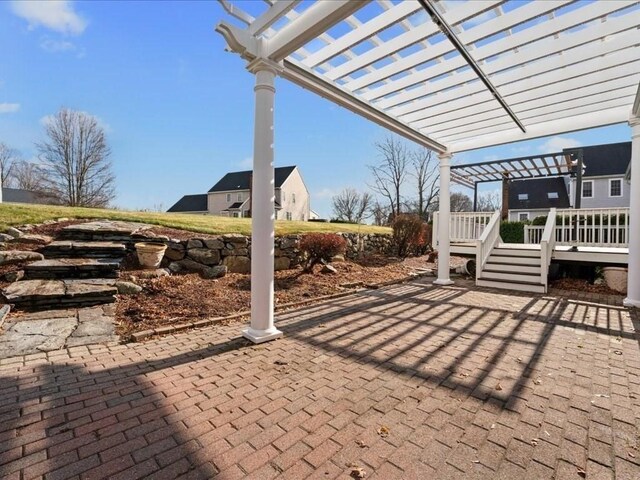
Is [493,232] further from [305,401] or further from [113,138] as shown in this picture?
[113,138]

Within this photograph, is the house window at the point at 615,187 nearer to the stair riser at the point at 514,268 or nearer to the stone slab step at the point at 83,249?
the stair riser at the point at 514,268

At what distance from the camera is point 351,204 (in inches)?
1718

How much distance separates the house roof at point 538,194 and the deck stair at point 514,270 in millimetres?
23790

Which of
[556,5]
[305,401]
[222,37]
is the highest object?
[556,5]

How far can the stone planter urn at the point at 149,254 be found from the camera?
6.32 m

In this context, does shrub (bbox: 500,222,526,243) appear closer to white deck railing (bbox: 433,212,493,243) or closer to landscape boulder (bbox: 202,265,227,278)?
white deck railing (bbox: 433,212,493,243)

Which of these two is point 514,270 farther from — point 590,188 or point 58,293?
point 590,188

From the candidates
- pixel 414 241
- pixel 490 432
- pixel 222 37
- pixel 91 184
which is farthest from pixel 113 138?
pixel 490 432

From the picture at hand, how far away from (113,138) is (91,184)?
4198 millimetres

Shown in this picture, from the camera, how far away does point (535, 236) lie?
11734 millimetres

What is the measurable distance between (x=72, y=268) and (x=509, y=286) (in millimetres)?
9224

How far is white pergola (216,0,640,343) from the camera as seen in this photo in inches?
142

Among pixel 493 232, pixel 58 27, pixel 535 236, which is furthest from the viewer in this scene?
pixel 535 236

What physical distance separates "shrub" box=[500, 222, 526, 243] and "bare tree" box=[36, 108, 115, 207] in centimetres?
2849
